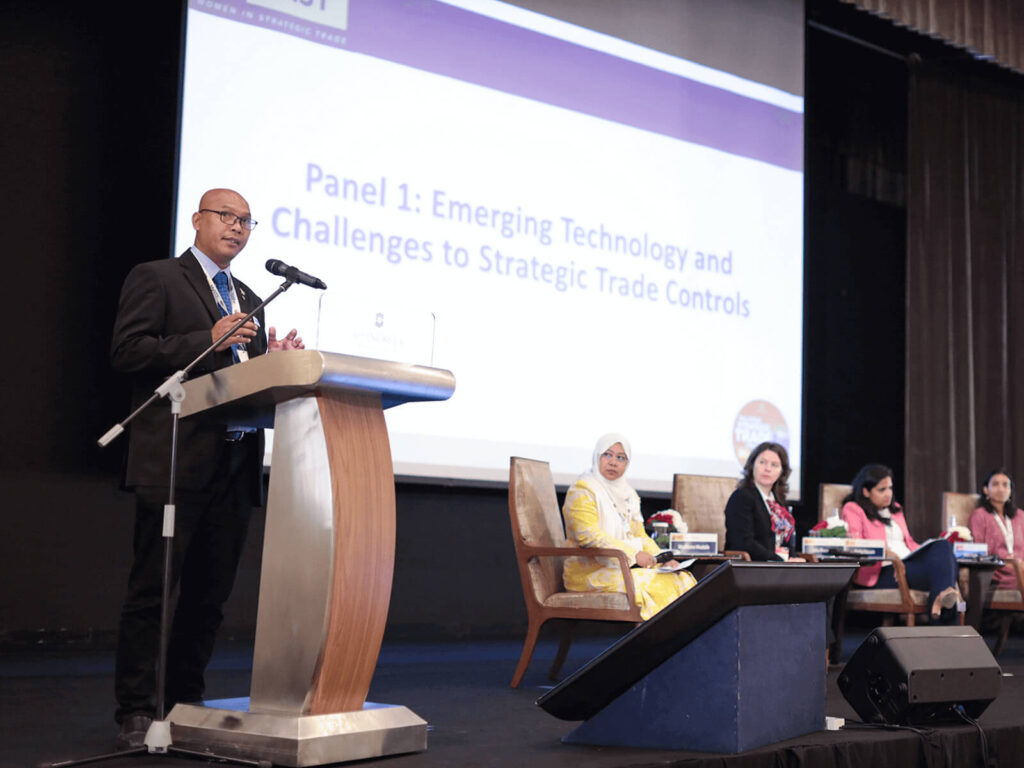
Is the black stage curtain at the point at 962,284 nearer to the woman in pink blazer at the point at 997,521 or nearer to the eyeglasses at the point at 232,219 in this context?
the woman in pink blazer at the point at 997,521

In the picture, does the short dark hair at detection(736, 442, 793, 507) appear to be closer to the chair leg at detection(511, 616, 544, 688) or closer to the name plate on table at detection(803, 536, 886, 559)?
the name plate on table at detection(803, 536, 886, 559)

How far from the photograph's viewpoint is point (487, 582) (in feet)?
18.1

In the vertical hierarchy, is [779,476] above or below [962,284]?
below

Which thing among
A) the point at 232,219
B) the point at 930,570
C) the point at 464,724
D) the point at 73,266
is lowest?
the point at 464,724

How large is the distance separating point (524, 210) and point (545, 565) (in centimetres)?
181

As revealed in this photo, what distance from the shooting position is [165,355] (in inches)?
92.4

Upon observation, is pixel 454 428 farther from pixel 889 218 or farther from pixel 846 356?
pixel 889 218

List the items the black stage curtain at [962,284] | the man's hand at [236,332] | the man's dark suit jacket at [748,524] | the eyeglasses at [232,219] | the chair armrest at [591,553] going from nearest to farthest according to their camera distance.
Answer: the man's hand at [236,332] < the eyeglasses at [232,219] < the chair armrest at [591,553] < the man's dark suit jacket at [748,524] < the black stage curtain at [962,284]

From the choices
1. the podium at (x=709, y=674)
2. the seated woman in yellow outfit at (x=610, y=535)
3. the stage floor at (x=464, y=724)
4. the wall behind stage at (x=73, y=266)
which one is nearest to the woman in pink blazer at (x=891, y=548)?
the stage floor at (x=464, y=724)

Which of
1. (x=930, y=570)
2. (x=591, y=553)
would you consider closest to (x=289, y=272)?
(x=591, y=553)

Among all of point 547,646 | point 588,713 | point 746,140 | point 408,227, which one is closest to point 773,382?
point 746,140

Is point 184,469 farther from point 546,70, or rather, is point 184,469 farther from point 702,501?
point 546,70

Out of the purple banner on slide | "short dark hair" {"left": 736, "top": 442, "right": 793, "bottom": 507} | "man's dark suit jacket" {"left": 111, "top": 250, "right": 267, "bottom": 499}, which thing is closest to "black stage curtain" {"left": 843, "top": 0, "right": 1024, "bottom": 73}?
the purple banner on slide

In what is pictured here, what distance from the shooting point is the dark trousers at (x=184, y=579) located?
2342mm
